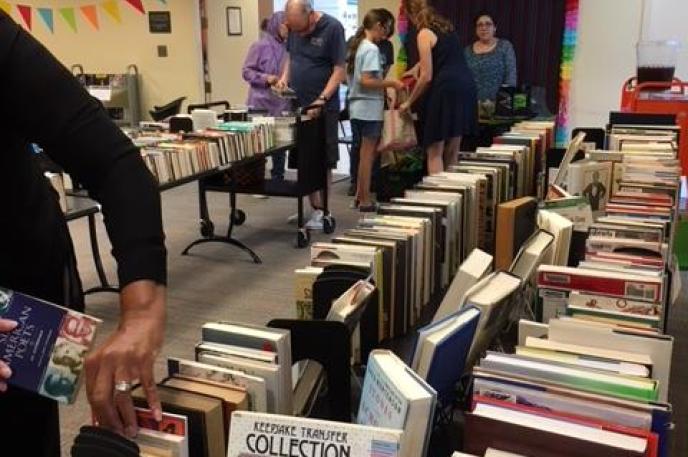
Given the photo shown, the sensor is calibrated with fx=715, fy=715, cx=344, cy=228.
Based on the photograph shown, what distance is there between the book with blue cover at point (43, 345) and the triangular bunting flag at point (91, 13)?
808 cm

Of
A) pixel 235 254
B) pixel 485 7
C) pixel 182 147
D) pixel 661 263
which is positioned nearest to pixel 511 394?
pixel 661 263

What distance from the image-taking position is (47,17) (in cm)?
833

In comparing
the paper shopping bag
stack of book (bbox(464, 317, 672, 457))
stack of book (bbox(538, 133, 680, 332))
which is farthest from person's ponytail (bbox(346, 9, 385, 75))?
stack of book (bbox(464, 317, 672, 457))

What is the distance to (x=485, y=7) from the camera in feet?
20.5

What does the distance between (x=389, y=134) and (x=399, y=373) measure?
424cm

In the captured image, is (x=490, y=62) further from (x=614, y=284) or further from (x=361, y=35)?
(x=614, y=284)

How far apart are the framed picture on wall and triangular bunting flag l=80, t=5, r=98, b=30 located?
5.89 feet

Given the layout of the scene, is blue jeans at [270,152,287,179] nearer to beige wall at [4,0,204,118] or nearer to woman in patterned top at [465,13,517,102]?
woman in patterned top at [465,13,517,102]

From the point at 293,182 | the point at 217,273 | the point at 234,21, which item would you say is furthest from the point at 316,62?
the point at 234,21

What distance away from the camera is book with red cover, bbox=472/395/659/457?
99 cm

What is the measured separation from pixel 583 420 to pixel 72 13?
8.51m

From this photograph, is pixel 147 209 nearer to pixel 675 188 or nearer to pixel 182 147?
pixel 675 188

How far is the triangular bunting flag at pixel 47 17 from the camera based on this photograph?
8266 mm

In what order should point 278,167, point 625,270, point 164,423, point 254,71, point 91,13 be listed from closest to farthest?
1. point 164,423
2. point 625,270
3. point 254,71
4. point 278,167
5. point 91,13
